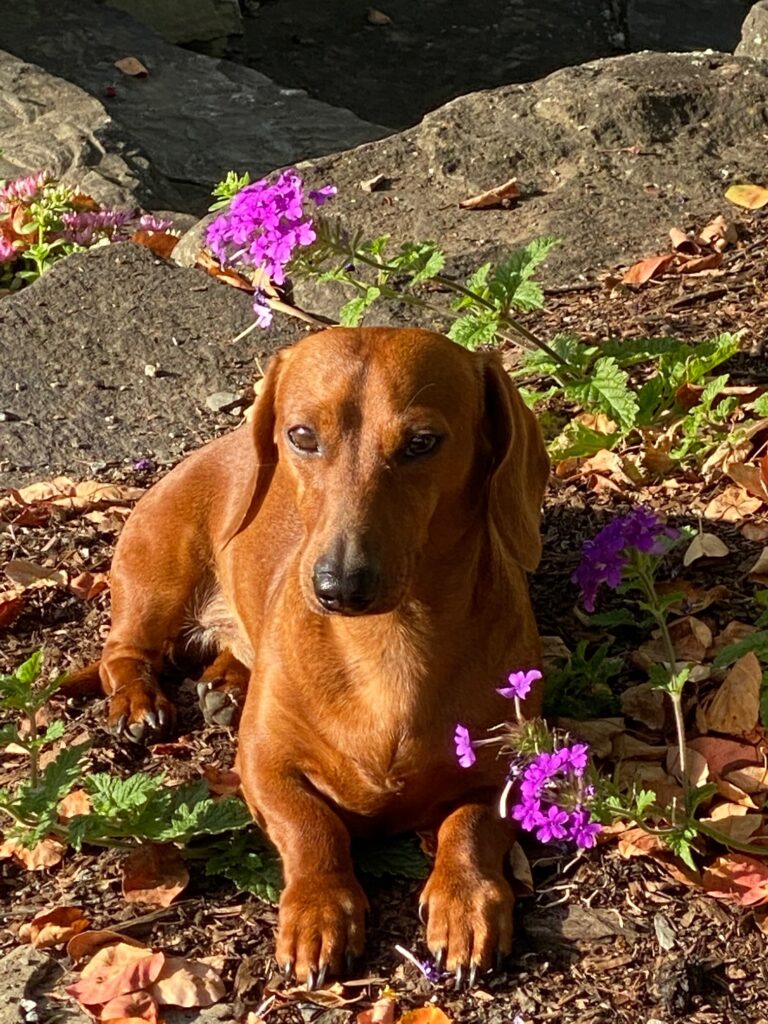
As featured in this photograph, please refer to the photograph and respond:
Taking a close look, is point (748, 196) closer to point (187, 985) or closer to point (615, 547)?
point (615, 547)

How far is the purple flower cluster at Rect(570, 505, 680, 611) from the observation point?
2967mm

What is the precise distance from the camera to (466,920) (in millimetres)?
2906

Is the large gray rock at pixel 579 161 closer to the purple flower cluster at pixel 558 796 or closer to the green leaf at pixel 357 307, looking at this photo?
the green leaf at pixel 357 307

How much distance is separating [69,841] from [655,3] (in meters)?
9.75

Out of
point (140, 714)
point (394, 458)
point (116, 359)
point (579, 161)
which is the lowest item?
point (116, 359)

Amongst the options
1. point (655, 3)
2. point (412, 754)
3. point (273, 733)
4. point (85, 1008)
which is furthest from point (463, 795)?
point (655, 3)

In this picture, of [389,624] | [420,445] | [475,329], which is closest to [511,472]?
[420,445]

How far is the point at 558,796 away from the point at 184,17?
8953 mm

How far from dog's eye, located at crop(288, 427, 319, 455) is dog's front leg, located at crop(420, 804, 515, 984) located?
78 centimetres

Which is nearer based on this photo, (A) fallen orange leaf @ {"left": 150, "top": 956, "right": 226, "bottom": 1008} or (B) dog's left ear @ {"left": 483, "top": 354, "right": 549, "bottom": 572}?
(A) fallen orange leaf @ {"left": 150, "top": 956, "right": 226, "bottom": 1008}

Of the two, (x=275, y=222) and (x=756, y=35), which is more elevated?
(x=275, y=222)

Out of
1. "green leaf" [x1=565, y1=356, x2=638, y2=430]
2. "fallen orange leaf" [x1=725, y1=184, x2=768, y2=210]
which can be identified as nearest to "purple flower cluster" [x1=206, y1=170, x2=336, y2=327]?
"green leaf" [x1=565, y1=356, x2=638, y2=430]

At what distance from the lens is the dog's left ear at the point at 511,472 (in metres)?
3.16

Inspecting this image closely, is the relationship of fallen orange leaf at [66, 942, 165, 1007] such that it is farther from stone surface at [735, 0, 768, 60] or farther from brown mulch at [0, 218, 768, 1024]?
stone surface at [735, 0, 768, 60]
